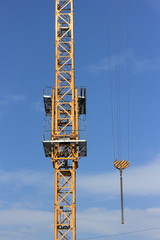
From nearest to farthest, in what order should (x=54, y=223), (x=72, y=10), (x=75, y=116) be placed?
(x=54, y=223)
(x=75, y=116)
(x=72, y=10)

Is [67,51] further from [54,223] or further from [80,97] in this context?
[54,223]

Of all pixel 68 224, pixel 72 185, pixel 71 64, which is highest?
pixel 71 64

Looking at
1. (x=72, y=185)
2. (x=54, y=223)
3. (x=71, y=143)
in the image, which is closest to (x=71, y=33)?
(x=71, y=143)

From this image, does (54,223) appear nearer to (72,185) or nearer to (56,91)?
(72,185)

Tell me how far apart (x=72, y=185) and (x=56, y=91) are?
483 inches

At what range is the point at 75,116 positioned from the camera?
68.8m

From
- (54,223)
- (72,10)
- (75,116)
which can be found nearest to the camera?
(54,223)

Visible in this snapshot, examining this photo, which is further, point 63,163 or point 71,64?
point 71,64

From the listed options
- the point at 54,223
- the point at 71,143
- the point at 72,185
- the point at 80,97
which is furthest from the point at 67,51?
the point at 54,223

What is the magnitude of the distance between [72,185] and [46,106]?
11.5m

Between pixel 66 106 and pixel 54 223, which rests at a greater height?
pixel 66 106

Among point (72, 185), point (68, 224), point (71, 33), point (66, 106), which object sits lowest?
point (68, 224)

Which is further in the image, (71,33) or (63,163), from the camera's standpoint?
(71,33)

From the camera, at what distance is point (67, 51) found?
236 feet
